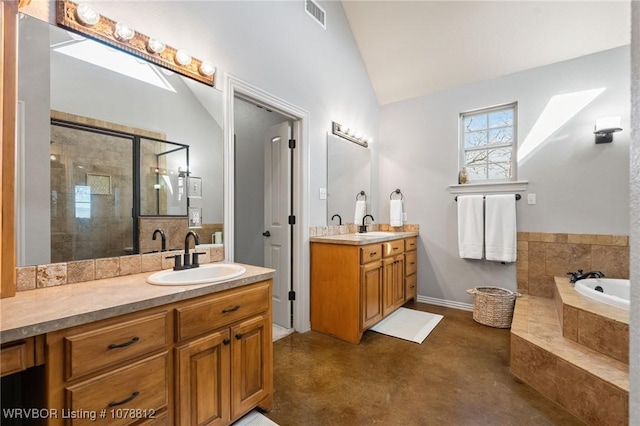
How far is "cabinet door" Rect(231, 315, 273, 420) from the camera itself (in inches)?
57.9

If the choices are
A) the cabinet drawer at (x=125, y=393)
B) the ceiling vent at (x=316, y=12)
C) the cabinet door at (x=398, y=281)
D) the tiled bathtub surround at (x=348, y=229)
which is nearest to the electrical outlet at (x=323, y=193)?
the tiled bathtub surround at (x=348, y=229)

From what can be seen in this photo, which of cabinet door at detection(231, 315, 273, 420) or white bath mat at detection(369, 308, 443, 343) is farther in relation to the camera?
white bath mat at detection(369, 308, 443, 343)

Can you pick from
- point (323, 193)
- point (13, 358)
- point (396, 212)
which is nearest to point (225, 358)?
point (13, 358)

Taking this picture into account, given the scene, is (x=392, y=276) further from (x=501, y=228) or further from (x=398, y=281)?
(x=501, y=228)

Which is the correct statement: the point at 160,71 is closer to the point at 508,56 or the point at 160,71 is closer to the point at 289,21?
the point at 289,21

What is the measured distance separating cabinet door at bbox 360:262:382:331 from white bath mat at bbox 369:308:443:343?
6.2 inches

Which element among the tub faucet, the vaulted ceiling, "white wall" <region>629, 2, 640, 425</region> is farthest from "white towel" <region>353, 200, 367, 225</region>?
"white wall" <region>629, 2, 640, 425</region>

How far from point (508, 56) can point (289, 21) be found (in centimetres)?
237

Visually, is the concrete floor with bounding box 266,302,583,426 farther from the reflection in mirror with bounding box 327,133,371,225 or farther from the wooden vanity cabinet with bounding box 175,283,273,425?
the reflection in mirror with bounding box 327,133,371,225

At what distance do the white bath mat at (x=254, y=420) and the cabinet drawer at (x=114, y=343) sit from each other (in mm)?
736

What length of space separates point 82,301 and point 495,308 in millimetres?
3281

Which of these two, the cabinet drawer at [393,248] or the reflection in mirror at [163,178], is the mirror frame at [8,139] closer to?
the reflection in mirror at [163,178]

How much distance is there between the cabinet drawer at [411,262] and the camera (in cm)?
343

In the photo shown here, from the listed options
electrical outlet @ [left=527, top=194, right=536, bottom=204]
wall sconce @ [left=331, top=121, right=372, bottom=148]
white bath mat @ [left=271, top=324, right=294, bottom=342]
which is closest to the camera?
white bath mat @ [left=271, top=324, right=294, bottom=342]
